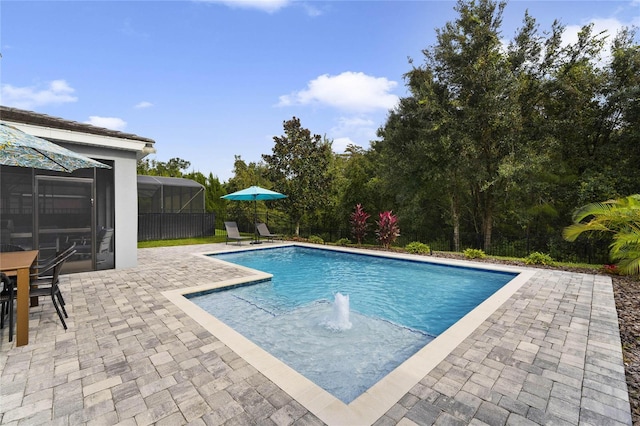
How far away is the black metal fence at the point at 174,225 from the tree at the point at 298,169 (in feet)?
15.4

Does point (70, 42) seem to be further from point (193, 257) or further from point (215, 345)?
point (215, 345)

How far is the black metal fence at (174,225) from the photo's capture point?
14.1m

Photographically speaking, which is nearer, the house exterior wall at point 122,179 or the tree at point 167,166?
the house exterior wall at point 122,179

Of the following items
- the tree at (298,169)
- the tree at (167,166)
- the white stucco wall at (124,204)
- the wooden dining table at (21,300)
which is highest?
the tree at (167,166)

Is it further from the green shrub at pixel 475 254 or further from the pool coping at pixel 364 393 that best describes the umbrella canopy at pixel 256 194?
the pool coping at pixel 364 393

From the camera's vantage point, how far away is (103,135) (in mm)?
6793

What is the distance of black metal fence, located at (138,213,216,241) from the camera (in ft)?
46.3

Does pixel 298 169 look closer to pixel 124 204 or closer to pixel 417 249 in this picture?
pixel 417 249

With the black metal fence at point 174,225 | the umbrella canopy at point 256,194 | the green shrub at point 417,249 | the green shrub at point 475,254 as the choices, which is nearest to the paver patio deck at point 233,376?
the green shrub at point 475,254

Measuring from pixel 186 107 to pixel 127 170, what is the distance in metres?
10.3

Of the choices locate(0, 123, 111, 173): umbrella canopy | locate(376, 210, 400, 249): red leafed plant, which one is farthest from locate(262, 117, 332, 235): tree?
locate(0, 123, 111, 173): umbrella canopy

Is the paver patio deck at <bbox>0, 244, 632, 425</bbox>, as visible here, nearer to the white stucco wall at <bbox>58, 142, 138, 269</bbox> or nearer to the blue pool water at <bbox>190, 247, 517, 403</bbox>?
the blue pool water at <bbox>190, 247, 517, 403</bbox>

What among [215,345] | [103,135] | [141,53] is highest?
[141,53]

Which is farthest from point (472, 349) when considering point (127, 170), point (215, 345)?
point (127, 170)
